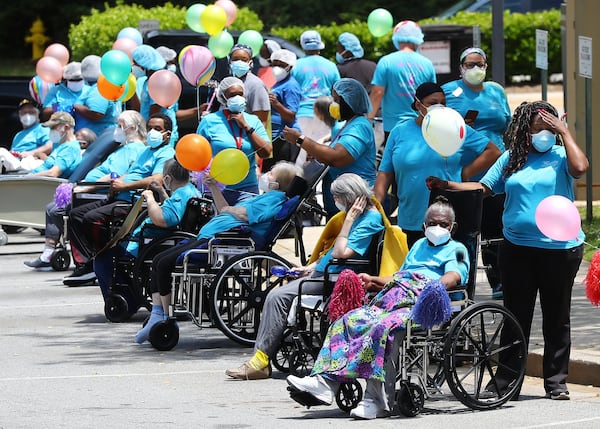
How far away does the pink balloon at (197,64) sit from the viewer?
580 inches

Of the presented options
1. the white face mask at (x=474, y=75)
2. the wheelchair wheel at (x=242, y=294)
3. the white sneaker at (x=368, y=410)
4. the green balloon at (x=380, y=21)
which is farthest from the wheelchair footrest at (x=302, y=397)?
the green balloon at (x=380, y=21)

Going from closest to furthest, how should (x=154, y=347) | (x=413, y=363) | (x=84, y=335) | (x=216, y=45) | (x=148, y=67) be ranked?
(x=413, y=363) < (x=154, y=347) < (x=84, y=335) < (x=216, y=45) < (x=148, y=67)

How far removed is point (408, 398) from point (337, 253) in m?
1.53

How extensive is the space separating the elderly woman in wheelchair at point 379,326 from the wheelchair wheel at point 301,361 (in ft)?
2.88

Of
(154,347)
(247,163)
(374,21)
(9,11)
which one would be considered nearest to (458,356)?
(154,347)

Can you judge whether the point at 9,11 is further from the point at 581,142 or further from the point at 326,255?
the point at 326,255

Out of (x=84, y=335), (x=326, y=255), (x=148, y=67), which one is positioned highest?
(x=148, y=67)

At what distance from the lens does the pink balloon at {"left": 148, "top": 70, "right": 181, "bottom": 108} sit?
15062 mm

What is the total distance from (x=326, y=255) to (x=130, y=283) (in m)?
3.09

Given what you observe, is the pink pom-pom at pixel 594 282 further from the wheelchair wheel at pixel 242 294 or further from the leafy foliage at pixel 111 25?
the leafy foliage at pixel 111 25

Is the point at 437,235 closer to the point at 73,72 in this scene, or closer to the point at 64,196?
the point at 64,196

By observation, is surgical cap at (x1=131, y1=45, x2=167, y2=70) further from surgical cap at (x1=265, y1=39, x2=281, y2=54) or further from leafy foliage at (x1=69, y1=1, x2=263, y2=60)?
leafy foliage at (x1=69, y1=1, x2=263, y2=60)

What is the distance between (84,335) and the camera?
11.9 meters

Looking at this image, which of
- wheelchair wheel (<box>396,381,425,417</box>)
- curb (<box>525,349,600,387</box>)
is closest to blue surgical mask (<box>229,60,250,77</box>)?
curb (<box>525,349,600,387</box>)
